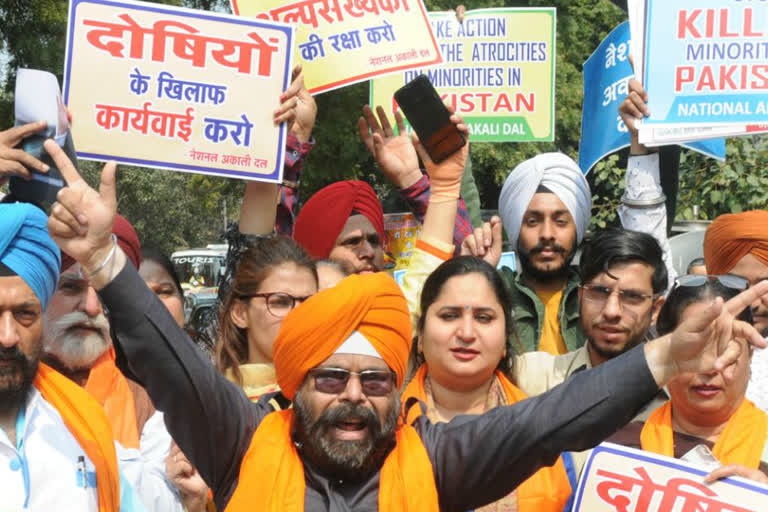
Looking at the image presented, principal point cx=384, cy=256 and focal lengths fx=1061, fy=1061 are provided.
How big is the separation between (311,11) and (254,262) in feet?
6.06

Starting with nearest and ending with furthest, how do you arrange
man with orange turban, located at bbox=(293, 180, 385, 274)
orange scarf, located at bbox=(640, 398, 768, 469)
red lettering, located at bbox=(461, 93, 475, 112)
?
orange scarf, located at bbox=(640, 398, 768, 469) → man with orange turban, located at bbox=(293, 180, 385, 274) → red lettering, located at bbox=(461, 93, 475, 112)

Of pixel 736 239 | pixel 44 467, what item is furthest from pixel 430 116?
pixel 44 467

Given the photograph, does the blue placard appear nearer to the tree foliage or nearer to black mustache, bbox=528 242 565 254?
black mustache, bbox=528 242 565 254

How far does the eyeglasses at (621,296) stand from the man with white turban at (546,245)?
0.45 metres

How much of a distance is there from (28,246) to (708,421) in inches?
83.7

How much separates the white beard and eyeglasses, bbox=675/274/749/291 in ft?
6.75

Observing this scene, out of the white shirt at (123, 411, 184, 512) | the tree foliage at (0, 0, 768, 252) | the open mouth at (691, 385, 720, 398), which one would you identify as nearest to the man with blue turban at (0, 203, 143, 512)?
the white shirt at (123, 411, 184, 512)

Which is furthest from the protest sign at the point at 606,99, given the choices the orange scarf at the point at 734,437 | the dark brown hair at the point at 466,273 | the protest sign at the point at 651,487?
the protest sign at the point at 651,487

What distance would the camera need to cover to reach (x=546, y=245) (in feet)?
15.1

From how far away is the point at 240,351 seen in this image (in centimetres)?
405

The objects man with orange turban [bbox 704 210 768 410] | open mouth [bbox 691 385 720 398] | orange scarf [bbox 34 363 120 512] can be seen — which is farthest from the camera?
man with orange turban [bbox 704 210 768 410]

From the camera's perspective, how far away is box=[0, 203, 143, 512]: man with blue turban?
2.92 m

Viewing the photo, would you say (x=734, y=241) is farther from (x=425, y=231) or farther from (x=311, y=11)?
(x=311, y=11)

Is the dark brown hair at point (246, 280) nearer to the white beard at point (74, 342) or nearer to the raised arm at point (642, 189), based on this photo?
the white beard at point (74, 342)
